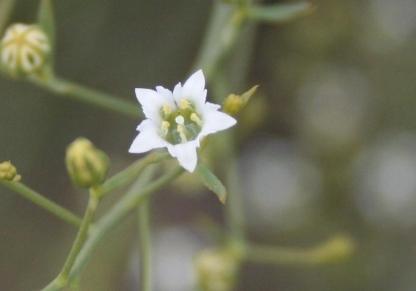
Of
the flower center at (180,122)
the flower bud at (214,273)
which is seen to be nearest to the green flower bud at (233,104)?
the flower center at (180,122)

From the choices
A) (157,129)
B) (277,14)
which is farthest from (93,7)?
(157,129)

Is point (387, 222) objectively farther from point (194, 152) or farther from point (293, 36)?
point (194, 152)

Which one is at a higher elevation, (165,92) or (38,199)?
(165,92)

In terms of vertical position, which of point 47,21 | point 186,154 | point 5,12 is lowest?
point 186,154

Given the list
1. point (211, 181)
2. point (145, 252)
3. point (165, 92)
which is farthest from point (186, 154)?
point (145, 252)

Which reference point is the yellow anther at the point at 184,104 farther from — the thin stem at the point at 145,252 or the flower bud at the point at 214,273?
the flower bud at the point at 214,273

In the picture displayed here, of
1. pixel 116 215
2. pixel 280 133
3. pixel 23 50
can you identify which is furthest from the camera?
pixel 280 133

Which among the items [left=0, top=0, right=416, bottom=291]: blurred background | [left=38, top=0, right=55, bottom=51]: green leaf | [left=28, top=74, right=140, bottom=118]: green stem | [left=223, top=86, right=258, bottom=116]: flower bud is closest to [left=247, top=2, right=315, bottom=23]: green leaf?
[left=28, top=74, right=140, bottom=118]: green stem

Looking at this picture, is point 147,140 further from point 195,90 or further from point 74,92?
point 74,92
